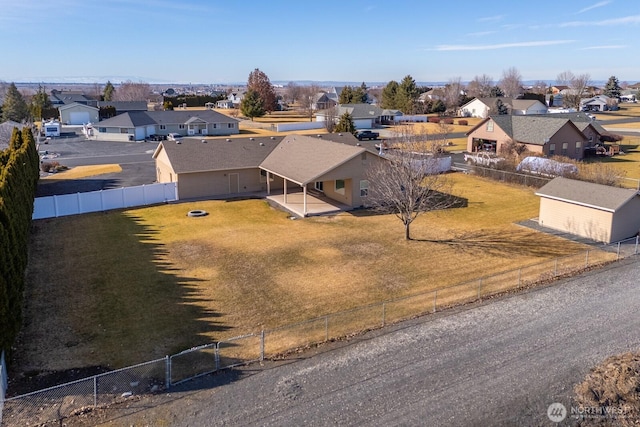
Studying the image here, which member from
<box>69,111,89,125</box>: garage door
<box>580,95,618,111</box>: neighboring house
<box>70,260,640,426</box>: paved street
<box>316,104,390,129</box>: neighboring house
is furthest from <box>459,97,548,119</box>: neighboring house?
<box>70,260,640,426</box>: paved street

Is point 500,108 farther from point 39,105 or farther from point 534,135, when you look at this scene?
point 39,105


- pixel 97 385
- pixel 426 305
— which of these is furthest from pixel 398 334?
pixel 97 385

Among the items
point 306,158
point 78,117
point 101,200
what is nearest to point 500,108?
point 306,158

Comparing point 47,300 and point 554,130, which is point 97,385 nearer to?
point 47,300

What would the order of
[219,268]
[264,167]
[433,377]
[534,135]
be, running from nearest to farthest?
[433,377] < [219,268] < [264,167] < [534,135]

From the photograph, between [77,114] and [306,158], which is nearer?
[306,158]

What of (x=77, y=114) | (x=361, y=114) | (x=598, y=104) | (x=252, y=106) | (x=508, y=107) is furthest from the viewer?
(x=598, y=104)

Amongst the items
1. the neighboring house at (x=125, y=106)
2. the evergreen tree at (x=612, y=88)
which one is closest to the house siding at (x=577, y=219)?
the neighboring house at (x=125, y=106)

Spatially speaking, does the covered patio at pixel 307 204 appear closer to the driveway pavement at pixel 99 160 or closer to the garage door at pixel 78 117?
the driveway pavement at pixel 99 160
